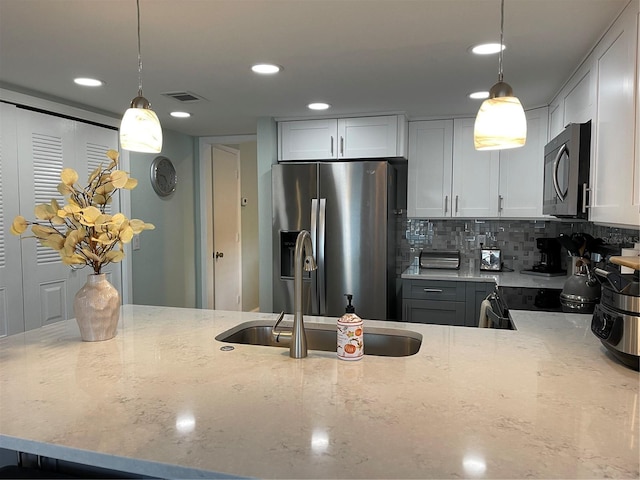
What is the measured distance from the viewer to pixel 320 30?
2.00 meters

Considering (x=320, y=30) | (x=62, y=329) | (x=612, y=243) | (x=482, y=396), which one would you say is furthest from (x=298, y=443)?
(x=612, y=243)

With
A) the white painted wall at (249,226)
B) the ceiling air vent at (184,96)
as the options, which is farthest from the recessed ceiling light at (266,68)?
the white painted wall at (249,226)

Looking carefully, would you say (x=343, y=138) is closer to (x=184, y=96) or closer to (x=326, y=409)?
(x=184, y=96)

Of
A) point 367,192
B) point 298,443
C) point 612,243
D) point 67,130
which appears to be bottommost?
point 298,443

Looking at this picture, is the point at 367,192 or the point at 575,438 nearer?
the point at 575,438

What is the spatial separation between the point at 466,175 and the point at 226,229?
2.75m

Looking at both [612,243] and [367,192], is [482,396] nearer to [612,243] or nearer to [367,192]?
[612,243]

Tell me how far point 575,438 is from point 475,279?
255cm

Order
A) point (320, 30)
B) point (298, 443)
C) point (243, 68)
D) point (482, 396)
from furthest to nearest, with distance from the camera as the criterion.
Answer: point (243, 68)
point (320, 30)
point (482, 396)
point (298, 443)

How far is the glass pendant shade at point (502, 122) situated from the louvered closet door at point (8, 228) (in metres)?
2.84

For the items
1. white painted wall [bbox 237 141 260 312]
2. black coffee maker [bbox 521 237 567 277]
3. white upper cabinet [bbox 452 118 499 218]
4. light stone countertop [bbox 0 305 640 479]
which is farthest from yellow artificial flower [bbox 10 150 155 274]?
white painted wall [bbox 237 141 260 312]

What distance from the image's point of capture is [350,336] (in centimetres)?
144

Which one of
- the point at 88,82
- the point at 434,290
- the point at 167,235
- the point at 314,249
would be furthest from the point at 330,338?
the point at 167,235

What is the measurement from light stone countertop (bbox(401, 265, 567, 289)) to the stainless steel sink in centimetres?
163
